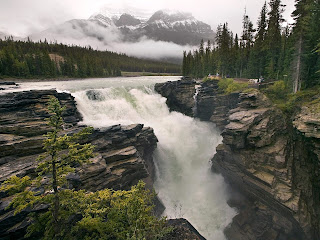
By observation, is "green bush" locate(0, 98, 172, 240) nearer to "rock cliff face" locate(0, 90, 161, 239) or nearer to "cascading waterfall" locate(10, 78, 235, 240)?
"rock cliff face" locate(0, 90, 161, 239)

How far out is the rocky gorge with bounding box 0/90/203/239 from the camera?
13734 mm

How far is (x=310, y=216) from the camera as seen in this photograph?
70.7 ft

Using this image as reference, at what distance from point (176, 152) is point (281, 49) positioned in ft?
121

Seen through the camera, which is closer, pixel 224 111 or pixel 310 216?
pixel 310 216

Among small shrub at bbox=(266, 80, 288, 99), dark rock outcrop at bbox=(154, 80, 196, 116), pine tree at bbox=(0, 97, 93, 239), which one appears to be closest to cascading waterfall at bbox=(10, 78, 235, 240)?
dark rock outcrop at bbox=(154, 80, 196, 116)

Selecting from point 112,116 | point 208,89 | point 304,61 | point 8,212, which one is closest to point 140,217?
point 8,212

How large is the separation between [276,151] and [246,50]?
1785 inches

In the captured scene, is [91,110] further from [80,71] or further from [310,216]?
[80,71]

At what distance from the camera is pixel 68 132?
816 inches

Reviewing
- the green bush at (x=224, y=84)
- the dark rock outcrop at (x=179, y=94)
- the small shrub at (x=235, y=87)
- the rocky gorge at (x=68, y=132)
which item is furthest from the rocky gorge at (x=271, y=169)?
the dark rock outcrop at (x=179, y=94)

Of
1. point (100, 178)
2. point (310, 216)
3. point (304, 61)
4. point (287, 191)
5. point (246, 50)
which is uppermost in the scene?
point (246, 50)

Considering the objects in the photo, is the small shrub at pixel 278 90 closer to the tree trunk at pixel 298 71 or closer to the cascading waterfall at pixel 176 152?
the tree trunk at pixel 298 71

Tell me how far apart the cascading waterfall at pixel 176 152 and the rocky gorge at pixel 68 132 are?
130 inches

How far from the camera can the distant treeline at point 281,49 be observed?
29.2 meters
